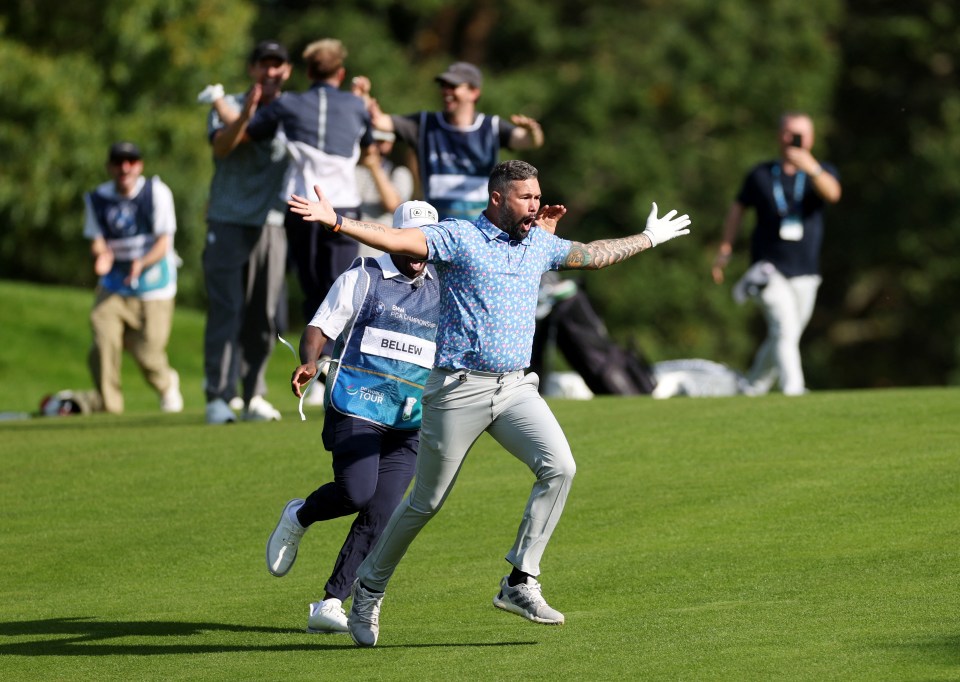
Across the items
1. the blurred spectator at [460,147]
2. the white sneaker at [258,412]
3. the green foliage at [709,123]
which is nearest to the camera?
the blurred spectator at [460,147]

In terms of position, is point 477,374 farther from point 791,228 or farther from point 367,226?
point 791,228

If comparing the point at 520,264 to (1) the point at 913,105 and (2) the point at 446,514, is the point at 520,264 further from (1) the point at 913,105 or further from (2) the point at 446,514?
(1) the point at 913,105

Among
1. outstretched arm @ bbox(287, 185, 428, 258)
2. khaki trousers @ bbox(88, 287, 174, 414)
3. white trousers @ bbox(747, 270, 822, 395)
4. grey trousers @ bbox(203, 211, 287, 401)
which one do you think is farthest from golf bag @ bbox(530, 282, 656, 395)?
outstretched arm @ bbox(287, 185, 428, 258)

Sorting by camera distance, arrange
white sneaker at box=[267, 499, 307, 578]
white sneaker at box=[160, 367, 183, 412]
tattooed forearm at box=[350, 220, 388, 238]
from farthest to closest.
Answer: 1. white sneaker at box=[160, 367, 183, 412]
2. white sneaker at box=[267, 499, 307, 578]
3. tattooed forearm at box=[350, 220, 388, 238]

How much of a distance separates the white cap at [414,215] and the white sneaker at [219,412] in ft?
19.2

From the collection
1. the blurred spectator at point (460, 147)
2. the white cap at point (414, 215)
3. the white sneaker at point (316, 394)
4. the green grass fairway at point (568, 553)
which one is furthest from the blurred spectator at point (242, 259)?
the white cap at point (414, 215)

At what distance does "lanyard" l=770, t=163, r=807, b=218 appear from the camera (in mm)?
15172

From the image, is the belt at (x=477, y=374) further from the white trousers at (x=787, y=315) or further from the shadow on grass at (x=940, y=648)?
the white trousers at (x=787, y=315)

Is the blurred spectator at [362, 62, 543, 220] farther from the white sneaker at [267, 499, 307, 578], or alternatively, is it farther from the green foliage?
the green foliage

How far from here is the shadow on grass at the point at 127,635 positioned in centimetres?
827

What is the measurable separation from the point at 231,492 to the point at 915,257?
3312cm

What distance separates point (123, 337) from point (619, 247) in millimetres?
8762

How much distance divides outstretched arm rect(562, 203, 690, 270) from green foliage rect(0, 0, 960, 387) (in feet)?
87.2

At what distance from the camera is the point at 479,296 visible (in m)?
7.83
